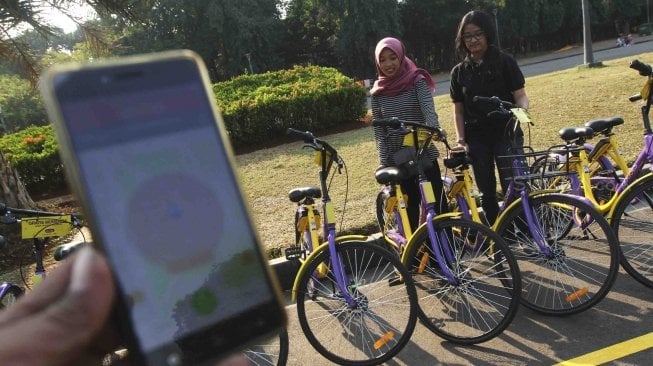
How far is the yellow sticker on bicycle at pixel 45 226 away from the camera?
9.55 feet

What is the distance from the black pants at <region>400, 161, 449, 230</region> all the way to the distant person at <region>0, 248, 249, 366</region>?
3.06m

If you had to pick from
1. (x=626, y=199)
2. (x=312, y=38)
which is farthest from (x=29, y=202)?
(x=312, y=38)

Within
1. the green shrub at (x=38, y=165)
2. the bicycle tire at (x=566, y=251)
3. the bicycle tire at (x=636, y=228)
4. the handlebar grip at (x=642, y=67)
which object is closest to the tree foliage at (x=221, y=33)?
the green shrub at (x=38, y=165)

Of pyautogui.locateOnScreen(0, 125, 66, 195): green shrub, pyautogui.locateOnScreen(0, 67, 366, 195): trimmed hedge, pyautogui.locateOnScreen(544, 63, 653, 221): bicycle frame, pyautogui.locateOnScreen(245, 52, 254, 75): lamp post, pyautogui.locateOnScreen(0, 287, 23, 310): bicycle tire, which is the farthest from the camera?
pyautogui.locateOnScreen(245, 52, 254, 75): lamp post

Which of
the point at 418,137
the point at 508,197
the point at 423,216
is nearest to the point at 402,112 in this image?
the point at 418,137

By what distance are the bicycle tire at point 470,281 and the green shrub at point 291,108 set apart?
7351 mm

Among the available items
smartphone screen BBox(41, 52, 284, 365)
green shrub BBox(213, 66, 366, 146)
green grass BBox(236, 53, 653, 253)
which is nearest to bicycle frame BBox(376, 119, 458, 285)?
green grass BBox(236, 53, 653, 253)

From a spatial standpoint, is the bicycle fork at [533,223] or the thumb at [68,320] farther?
the bicycle fork at [533,223]

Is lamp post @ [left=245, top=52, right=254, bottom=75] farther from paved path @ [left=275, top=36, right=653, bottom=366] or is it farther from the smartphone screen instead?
the smartphone screen

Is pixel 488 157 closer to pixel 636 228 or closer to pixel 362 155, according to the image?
pixel 636 228

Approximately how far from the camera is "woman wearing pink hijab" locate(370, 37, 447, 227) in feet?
12.5

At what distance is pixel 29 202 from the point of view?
20.9 ft

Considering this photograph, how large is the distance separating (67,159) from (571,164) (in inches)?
136

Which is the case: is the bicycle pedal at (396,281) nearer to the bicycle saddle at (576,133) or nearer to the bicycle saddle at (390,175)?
the bicycle saddle at (390,175)
